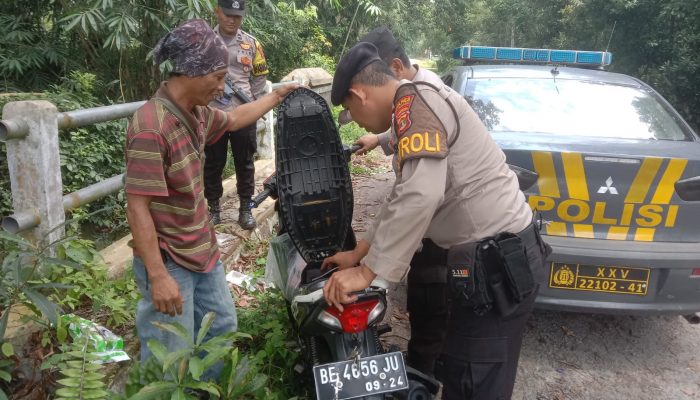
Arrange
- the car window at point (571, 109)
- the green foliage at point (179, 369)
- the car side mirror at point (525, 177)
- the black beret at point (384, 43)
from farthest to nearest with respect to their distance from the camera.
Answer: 1. the car window at point (571, 109)
2. the black beret at point (384, 43)
3. the car side mirror at point (525, 177)
4. the green foliage at point (179, 369)

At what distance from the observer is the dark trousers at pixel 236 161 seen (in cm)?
383

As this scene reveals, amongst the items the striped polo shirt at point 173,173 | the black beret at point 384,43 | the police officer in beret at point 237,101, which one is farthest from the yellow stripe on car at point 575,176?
the police officer in beret at point 237,101

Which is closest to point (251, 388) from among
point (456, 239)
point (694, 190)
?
point (456, 239)

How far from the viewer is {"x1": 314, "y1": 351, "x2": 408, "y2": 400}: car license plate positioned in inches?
75.6

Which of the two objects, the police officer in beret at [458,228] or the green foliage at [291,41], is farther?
the green foliage at [291,41]

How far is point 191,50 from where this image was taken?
1892 mm

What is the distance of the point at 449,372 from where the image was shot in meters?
2.04

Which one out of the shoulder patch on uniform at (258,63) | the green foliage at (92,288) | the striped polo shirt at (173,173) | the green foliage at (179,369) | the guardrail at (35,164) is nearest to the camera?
the green foliage at (179,369)

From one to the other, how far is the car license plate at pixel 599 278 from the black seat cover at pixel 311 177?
1.24 metres

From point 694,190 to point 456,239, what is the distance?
1735 millimetres

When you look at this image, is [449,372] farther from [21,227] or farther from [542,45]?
[542,45]

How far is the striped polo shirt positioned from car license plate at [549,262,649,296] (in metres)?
1.88

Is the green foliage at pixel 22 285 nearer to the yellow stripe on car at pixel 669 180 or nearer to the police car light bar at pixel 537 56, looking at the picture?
the yellow stripe on car at pixel 669 180

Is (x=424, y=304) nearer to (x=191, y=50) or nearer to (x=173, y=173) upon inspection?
(x=173, y=173)
